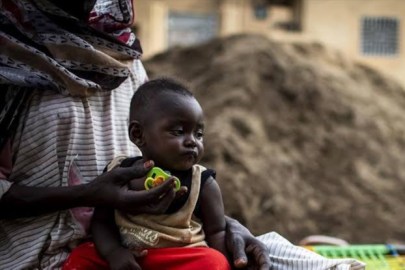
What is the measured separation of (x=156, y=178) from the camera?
2049 millimetres

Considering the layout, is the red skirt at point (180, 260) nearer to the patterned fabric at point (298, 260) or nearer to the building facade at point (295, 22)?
the patterned fabric at point (298, 260)

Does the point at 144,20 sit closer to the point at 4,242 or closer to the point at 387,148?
the point at 387,148

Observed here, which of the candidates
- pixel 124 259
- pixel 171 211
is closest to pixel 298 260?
pixel 171 211

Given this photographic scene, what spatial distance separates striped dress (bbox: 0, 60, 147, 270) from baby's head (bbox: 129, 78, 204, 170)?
295mm

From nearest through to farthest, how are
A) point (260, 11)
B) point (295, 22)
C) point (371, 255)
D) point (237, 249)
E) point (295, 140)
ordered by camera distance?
point (237, 249)
point (371, 255)
point (295, 140)
point (295, 22)
point (260, 11)

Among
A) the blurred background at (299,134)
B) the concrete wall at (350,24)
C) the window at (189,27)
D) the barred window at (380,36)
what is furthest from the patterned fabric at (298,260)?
the barred window at (380,36)

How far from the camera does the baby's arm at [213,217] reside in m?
2.18

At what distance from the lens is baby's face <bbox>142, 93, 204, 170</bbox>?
210cm

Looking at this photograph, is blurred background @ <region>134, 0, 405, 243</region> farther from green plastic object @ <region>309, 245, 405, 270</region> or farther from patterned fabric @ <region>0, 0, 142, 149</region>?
patterned fabric @ <region>0, 0, 142, 149</region>

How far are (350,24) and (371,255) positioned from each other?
40.6 feet

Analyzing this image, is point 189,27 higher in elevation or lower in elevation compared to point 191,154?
lower

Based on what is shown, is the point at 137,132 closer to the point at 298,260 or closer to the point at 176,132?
the point at 176,132

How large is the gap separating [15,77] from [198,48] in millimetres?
8148

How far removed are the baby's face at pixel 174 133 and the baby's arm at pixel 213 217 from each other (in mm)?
118
